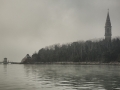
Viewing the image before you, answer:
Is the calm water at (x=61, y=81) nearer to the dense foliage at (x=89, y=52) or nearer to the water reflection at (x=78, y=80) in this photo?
the water reflection at (x=78, y=80)

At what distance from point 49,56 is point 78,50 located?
32.1 meters

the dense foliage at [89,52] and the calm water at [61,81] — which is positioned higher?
the dense foliage at [89,52]

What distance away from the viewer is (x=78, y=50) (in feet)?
574

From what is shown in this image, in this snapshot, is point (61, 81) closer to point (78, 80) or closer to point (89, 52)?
point (78, 80)

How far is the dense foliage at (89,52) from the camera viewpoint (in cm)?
14668

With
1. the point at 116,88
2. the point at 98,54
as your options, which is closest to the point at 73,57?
the point at 98,54

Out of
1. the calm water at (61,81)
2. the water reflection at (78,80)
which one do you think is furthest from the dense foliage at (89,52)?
the calm water at (61,81)

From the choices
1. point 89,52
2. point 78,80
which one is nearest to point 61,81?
→ point 78,80

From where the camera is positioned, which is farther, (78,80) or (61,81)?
(78,80)

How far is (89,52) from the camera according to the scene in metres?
162

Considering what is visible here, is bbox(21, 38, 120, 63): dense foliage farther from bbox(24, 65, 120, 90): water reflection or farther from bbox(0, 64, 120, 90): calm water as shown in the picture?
bbox(0, 64, 120, 90): calm water

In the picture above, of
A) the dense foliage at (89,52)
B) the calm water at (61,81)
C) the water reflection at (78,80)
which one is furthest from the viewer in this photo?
the dense foliage at (89,52)

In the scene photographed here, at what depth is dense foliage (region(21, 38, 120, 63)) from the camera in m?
147

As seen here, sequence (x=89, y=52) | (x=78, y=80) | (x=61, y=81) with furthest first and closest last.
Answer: (x=89, y=52) → (x=78, y=80) → (x=61, y=81)
